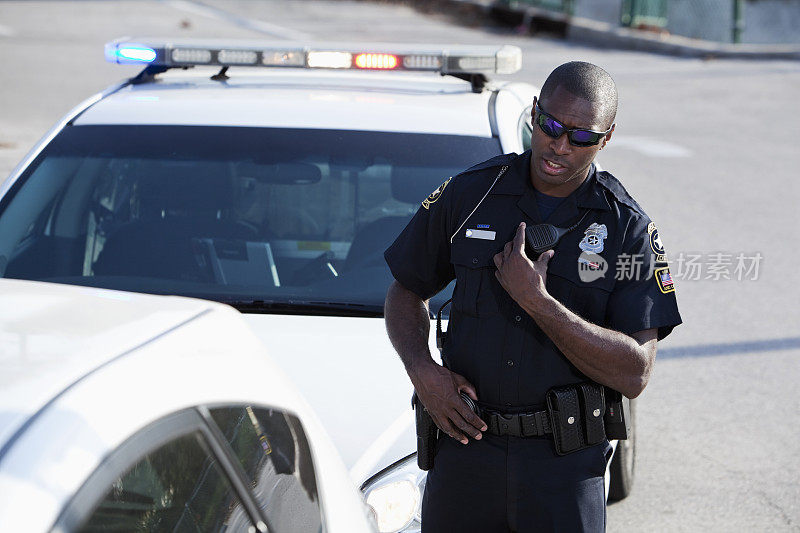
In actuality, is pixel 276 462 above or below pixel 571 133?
below

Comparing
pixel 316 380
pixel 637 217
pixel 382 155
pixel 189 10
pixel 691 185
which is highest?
pixel 637 217

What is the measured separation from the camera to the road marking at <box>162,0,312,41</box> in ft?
77.6

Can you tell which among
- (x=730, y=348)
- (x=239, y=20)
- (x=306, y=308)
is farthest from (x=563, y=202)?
(x=239, y=20)

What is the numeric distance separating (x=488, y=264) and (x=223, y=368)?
943 mm

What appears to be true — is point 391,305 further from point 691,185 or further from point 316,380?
point 691,185

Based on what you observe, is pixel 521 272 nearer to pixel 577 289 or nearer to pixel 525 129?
pixel 577 289

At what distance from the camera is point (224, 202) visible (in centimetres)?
408

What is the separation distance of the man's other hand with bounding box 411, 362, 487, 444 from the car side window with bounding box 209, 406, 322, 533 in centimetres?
53

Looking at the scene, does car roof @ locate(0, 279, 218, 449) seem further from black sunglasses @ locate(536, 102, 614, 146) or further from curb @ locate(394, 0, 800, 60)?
curb @ locate(394, 0, 800, 60)

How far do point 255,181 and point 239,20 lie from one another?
74.9 feet

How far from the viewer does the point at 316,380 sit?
3.23m

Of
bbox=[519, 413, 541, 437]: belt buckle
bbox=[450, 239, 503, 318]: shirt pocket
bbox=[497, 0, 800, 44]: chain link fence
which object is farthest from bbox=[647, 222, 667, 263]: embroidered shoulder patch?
bbox=[497, 0, 800, 44]: chain link fence

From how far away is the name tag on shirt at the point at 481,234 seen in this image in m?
2.71

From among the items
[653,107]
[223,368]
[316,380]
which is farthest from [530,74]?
[223,368]
